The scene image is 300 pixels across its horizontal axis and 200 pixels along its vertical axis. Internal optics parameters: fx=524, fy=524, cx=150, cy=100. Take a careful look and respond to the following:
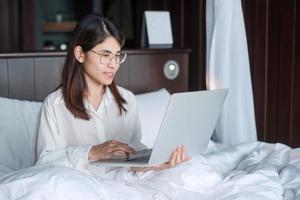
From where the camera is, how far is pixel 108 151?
1610 mm

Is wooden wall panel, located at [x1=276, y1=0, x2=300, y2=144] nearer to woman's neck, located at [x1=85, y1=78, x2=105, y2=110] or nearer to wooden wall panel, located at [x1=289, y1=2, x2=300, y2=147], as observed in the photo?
wooden wall panel, located at [x1=289, y1=2, x2=300, y2=147]

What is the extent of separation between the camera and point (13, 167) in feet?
7.07

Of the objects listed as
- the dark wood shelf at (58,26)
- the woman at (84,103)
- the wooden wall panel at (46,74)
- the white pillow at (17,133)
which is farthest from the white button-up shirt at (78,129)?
the dark wood shelf at (58,26)

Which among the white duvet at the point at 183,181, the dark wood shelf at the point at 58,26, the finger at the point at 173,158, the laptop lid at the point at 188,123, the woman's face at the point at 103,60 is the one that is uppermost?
the dark wood shelf at the point at 58,26

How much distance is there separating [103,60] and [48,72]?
880 mm

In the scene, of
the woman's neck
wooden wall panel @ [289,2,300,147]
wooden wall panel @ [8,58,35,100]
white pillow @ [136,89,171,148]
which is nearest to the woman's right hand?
the woman's neck

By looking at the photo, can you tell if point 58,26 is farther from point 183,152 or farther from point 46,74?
point 183,152

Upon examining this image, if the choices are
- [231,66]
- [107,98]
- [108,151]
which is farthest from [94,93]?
[231,66]

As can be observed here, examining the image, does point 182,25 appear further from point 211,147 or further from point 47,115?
point 47,115

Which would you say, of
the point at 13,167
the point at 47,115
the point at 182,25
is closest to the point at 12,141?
the point at 13,167

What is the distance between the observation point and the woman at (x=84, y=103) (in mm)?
Result: 1670

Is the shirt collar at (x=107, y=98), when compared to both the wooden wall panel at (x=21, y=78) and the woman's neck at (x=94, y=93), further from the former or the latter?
the wooden wall panel at (x=21, y=78)

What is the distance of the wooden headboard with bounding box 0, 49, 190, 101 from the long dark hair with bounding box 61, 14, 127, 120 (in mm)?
739

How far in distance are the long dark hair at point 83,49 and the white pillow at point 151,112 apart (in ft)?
2.34
